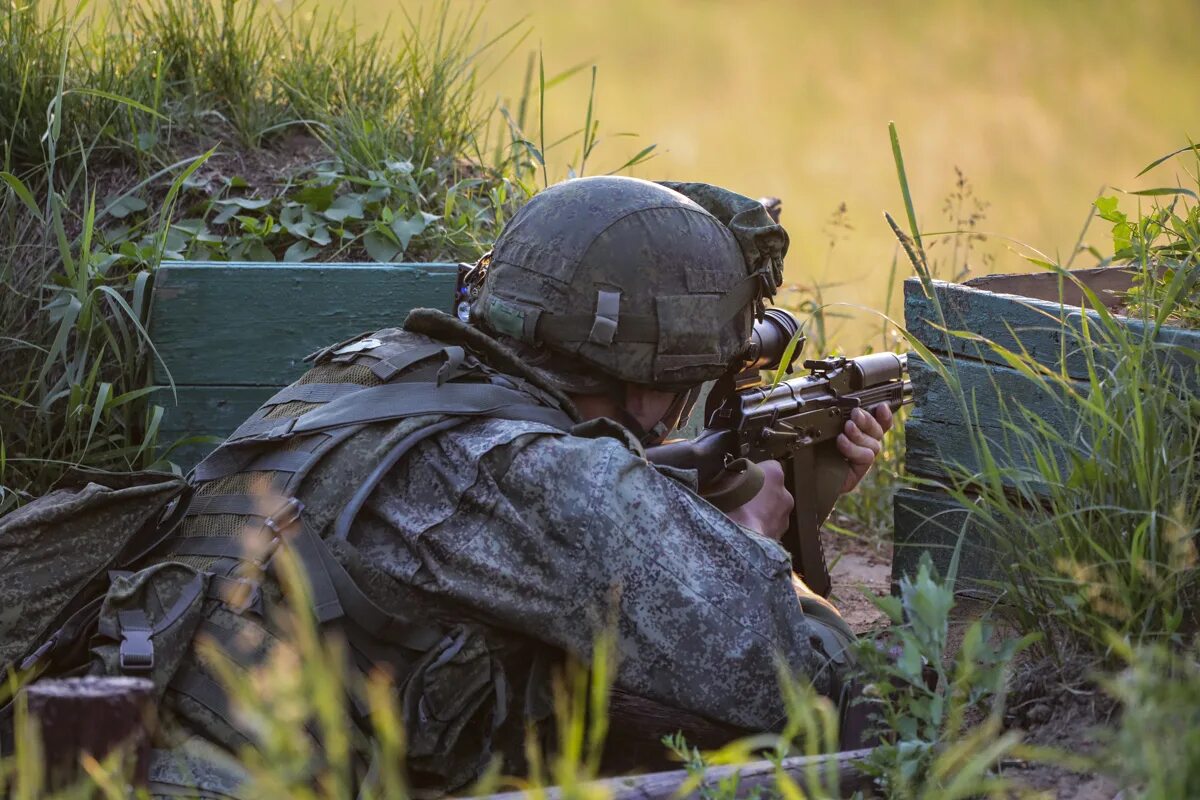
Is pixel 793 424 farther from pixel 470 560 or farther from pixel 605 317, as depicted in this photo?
pixel 470 560

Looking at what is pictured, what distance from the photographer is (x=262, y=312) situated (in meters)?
4.21

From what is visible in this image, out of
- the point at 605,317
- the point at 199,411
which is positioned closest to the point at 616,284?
the point at 605,317

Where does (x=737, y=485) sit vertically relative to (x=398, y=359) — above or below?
below

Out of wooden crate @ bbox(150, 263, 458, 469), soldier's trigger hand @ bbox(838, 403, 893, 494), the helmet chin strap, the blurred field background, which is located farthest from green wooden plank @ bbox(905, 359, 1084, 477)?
the blurred field background

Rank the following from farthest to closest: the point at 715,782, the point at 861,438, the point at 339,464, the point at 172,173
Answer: the point at 172,173, the point at 861,438, the point at 339,464, the point at 715,782

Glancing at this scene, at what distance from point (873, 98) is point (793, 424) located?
1368cm

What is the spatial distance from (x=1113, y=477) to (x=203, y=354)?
2.70 m

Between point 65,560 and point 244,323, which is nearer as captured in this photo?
point 65,560

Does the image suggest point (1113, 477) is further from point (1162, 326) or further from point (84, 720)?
point (84, 720)

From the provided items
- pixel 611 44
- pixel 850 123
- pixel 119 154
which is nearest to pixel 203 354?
pixel 119 154

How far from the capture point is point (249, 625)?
8.79 feet

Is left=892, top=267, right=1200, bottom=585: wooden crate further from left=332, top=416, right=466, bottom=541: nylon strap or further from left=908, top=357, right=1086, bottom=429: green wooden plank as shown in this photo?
left=332, top=416, right=466, bottom=541: nylon strap

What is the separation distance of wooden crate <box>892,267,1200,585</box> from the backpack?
1696 millimetres

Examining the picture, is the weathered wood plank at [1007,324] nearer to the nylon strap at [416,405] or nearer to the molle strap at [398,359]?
the nylon strap at [416,405]
